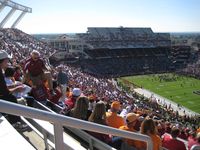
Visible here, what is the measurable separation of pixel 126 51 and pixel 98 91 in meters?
52.7

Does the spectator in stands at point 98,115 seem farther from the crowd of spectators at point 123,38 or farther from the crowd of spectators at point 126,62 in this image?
the crowd of spectators at point 123,38

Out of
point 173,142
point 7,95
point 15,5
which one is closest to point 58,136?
point 7,95

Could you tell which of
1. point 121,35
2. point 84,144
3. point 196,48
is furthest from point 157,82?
point 84,144

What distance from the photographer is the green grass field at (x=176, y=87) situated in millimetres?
41237

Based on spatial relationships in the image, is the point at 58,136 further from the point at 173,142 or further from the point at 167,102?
the point at 167,102

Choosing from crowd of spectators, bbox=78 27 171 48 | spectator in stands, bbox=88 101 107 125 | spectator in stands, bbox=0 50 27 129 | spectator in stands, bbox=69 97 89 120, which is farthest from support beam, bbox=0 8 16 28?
spectator in stands, bbox=0 50 27 129

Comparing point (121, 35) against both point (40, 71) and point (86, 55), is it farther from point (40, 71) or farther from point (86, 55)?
point (40, 71)

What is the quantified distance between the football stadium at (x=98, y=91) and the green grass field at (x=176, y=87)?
120mm

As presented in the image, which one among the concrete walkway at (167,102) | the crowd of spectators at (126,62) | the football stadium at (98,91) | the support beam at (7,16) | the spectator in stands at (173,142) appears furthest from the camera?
the crowd of spectators at (126,62)

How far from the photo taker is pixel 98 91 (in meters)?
29.5

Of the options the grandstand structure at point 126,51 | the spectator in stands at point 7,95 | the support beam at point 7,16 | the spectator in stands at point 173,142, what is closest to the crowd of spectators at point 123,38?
the grandstand structure at point 126,51

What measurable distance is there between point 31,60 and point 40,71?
0.31m

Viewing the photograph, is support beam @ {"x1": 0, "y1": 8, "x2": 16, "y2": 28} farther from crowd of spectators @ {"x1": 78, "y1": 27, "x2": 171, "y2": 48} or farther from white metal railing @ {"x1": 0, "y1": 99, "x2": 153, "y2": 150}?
white metal railing @ {"x1": 0, "y1": 99, "x2": 153, "y2": 150}

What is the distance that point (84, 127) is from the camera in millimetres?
2367
